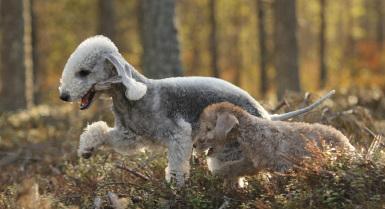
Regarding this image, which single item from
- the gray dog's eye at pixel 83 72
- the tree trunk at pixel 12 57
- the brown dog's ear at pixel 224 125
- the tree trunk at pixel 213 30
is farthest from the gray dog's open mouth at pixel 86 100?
the tree trunk at pixel 213 30

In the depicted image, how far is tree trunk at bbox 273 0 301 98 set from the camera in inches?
764

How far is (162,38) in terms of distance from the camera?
1412 cm

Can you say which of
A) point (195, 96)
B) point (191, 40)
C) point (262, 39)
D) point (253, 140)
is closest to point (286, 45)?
point (262, 39)

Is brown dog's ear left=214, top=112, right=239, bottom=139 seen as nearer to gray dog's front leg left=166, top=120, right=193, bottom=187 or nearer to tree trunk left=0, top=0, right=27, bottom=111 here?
gray dog's front leg left=166, top=120, right=193, bottom=187

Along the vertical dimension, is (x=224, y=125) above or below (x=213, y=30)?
below

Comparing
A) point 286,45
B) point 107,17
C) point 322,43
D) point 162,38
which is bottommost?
point 162,38

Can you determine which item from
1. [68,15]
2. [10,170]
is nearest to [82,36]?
[68,15]

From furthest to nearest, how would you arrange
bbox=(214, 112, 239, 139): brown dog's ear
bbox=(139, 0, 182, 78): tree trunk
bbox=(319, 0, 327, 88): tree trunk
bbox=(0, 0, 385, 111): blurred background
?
bbox=(319, 0, 327, 88): tree trunk → bbox=(0, 0, 385, 111): blurred background → bbox=(139, 0, 182, 78): tree trunk → bbox=(214, 112, 239, 139): brown dog's ear

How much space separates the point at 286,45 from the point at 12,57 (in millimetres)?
6772

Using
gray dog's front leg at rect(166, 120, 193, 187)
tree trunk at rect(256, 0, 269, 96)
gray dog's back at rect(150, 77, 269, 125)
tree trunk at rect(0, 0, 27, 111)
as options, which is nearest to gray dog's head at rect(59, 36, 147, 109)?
gray dog's back at rect(150, 77, 269, 125)

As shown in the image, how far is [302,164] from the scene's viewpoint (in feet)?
20.4

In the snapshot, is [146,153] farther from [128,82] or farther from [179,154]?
[128,82]

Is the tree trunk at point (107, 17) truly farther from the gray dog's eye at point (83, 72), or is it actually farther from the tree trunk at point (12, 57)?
the gray dog's eye at point (83, 72)

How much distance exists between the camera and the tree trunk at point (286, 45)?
1941 cm
